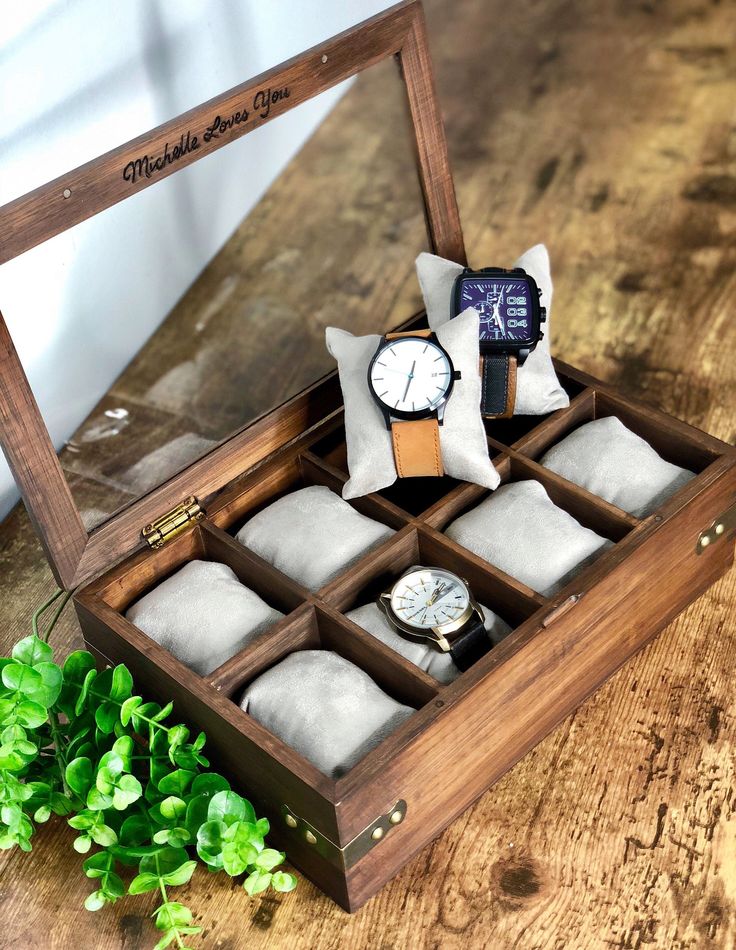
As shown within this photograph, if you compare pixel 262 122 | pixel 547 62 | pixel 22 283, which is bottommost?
pixel 547 62

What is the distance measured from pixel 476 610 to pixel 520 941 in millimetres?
394

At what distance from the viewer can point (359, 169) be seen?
2.56 meters

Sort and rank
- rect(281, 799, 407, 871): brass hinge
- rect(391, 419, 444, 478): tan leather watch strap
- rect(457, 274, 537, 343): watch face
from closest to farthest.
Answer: rect(281, 799, 407, 871): brass hinge, rect(391, 419, 444, 478): tan leather watch strap, rect(457, 274, 537, 343): watch face

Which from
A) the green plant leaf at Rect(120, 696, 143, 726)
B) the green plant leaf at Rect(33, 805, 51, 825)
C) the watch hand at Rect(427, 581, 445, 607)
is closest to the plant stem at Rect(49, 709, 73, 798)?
the green plant leaf at Rect(33, 805, 51, 825)

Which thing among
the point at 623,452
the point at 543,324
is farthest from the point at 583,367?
the point at 623,452

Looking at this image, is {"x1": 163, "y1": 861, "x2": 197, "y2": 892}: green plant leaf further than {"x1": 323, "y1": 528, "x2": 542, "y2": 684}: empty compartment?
No

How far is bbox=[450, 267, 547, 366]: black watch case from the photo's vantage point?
6.01ft

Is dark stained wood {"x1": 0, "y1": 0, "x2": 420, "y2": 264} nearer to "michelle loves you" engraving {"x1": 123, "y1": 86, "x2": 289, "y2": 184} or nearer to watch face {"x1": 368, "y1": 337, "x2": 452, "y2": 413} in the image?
"michelle loves you" engraving {"x1": 123, "y1": 86, "x2": 289, "y2": 184}

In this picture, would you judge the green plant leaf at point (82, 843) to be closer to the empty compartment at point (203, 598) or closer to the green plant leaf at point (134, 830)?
the green plant leaf at point (134, 830)

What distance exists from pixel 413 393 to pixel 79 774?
68cm

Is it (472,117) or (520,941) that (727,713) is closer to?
(520,941)

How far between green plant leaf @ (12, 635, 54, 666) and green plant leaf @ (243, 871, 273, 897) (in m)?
0.35

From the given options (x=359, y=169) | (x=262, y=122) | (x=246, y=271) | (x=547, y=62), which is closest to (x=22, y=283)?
(x=262, y=122)

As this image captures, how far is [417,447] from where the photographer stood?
5.76ft
